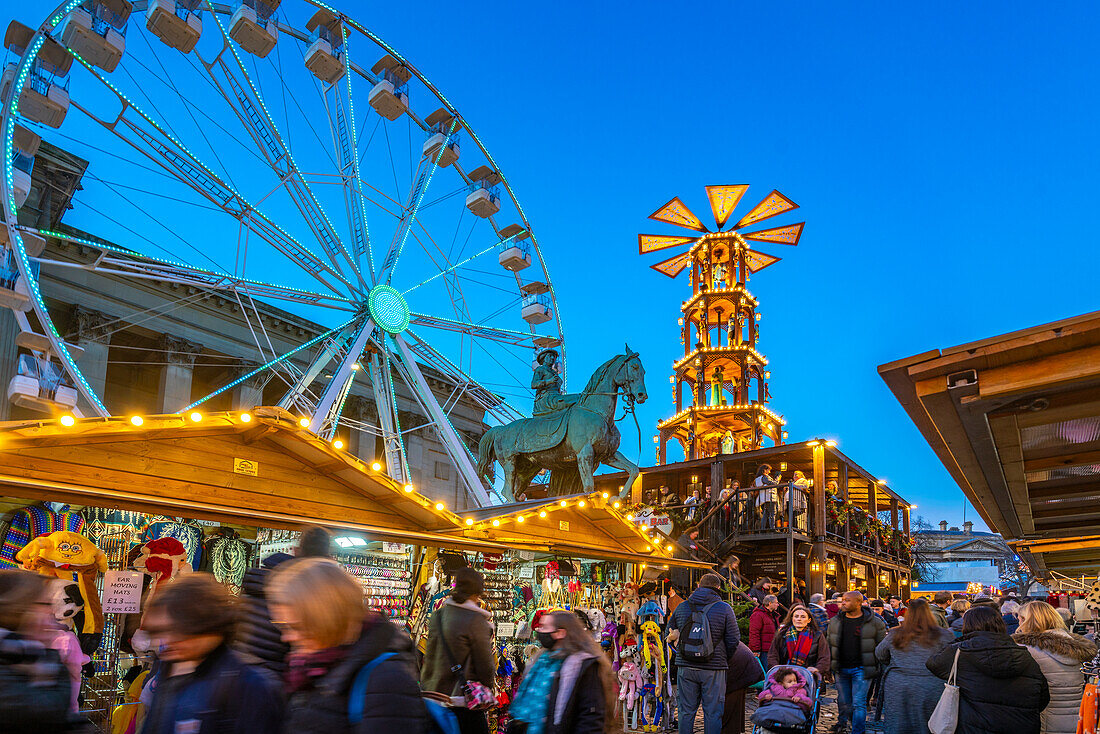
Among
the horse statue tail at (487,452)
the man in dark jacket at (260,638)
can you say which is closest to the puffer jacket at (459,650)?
the man in dark jacket at (260,638)

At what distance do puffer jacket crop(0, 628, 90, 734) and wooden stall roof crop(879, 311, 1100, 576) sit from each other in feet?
11.4

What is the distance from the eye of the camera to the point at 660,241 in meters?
38.6

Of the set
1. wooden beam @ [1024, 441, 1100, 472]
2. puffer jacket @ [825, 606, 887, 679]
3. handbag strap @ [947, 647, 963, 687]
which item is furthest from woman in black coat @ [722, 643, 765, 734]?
wooden beam @ [1024, 441, 1100, 472]

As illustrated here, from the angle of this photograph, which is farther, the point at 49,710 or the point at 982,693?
the point at 982,693

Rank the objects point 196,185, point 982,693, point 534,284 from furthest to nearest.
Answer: point 534,284 → point 196,185 → point 982,693

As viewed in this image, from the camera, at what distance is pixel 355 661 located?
8.01ft

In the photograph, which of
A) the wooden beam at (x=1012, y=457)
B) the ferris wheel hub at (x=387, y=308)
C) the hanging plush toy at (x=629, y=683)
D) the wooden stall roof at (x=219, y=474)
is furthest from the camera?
the ferris wheel hub at (x=387, y=308)

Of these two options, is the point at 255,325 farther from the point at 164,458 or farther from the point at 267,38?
the point at 164,458

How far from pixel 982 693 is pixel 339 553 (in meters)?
6.38

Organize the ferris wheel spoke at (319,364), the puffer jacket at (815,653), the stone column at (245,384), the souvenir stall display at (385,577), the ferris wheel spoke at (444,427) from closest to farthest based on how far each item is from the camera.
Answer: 1. the puffer jacket at (815,653)
2. the souvenir stall display at (385,577)
3. the ferris wheel spoke at (319,364)
4. the ferris wheel spoke at (444,427)
5. the stone column at (245,384)

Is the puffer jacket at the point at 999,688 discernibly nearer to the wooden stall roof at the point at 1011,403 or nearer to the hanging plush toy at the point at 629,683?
the wooden stall roof at the point at 1011,403

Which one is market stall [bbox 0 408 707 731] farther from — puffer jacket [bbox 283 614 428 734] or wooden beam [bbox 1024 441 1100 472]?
wooden beam [bbox 1024 441 1100 472]

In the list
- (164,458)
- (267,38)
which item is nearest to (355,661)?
A: (164,458)

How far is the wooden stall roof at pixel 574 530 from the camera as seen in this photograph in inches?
416
